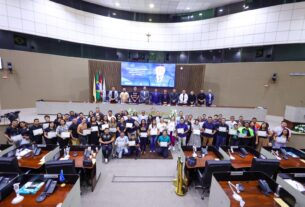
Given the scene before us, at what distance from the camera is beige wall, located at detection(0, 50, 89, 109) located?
32.9 ft

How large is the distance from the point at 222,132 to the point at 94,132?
520 centimetres

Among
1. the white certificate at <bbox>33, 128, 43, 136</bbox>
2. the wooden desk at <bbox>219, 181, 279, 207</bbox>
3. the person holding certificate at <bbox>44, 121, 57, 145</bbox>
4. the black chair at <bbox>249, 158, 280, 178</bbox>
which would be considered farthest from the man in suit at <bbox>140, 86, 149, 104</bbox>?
the wooden desk at <bbox>219, 181, 279, 207</bbox>

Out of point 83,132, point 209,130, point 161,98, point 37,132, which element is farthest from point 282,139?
point 37,132

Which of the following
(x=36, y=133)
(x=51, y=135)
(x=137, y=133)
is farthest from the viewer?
(x=137, y=133)

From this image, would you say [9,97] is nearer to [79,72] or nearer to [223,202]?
[79,72]

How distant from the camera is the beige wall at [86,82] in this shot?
10172 mm

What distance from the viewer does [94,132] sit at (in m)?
6.61

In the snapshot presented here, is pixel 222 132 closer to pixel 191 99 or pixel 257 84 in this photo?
pixel 191 99

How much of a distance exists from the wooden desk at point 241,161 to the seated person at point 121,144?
3.75 m

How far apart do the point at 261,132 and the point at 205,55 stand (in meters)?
9.11

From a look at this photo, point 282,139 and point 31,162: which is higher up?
point 282,139

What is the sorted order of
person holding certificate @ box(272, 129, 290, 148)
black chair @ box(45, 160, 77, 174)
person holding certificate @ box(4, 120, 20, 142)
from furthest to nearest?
1. person holding certificate @ box(272, 129, 290, 148)
2. person holding certificate @ box(4, 120, 20, 142)
3. black chair @ box(45, 160, 77, 174)

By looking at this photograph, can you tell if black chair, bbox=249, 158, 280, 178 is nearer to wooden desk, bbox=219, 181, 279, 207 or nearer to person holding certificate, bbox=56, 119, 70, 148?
wooden desk, bbox=219, 181, 279, 207

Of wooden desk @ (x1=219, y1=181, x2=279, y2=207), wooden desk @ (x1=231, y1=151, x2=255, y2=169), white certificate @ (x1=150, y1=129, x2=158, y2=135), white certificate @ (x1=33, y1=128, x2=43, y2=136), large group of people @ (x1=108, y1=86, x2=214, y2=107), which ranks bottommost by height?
wooden desk @ (x1=231, y1=151, x2=255, y2=169)
